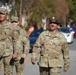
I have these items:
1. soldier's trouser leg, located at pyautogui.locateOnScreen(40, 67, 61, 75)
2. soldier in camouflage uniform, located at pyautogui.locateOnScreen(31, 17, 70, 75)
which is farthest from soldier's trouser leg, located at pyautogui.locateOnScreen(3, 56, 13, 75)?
soldier's trouser leg, located at pyautogui.locateOnScreen(40, 67, 61, 75)

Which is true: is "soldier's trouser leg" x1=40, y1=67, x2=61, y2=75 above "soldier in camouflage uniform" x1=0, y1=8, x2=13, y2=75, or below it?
below

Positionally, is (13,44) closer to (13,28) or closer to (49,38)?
(13,28)

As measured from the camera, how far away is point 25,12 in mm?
51750

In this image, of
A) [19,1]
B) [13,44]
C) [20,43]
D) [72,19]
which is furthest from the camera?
[72,19]

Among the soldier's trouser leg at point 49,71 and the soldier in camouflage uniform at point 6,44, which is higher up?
the soldier in camouflage uniform at point 6,44

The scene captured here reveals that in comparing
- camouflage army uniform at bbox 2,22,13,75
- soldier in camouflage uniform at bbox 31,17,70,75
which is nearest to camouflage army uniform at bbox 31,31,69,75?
soldier in camouflage uniform at bbox 31,17,70,75

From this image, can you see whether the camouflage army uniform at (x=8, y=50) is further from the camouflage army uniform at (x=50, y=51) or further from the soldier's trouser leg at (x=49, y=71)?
the soldier's trouser leg at (x=49, y=71)

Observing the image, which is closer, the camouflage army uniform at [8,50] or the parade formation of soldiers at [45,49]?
the parade formation of soldiers at [45,49]

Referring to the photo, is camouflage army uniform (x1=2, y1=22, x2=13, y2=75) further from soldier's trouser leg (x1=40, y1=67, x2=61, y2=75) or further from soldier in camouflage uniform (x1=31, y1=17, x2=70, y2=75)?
soldier's trouser leg (x1=40, y1=67, x2=61, y2=75)

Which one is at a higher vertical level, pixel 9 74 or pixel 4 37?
pixel 4 37

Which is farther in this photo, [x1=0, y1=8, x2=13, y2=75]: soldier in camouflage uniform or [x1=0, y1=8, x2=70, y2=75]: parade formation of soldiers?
[x1=0, y1=8, x2=13, y2=75]: soldier in camouflage uniform

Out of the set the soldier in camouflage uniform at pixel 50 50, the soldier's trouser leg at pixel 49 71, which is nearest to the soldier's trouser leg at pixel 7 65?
the soldier in camouflage uniform at pixel 50 50

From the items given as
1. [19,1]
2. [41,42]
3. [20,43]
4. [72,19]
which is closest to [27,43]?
[20,43]

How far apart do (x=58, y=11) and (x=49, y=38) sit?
174ft
